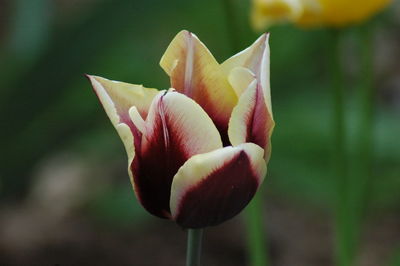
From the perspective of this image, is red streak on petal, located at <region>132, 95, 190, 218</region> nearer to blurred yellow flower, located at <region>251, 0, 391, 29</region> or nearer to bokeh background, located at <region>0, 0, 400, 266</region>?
blurred yellow flower, located at <region>251, 0, 391, 29</region>

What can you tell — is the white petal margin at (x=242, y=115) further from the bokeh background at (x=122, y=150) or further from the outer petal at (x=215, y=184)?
the bokeh background at (x=122, y=150)

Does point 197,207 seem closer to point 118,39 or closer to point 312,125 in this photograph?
point 118,39

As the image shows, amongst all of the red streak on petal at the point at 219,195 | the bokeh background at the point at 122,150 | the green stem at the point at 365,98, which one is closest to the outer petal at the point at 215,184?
the red streak on petal at the point at 219,195

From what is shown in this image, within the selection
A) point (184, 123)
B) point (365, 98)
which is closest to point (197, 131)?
point (184, 123)

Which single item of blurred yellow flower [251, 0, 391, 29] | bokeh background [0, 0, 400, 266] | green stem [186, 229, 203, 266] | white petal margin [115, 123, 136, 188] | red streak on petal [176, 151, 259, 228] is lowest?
bokeh background [0, 0, 400, 266]

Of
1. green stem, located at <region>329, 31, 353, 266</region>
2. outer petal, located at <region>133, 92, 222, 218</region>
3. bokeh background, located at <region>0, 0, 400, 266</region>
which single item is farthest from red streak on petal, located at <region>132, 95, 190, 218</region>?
bokeh background, located at <region>0, 0, 400, 266</region>

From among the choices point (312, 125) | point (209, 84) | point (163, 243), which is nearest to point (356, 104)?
point (312, 125)
